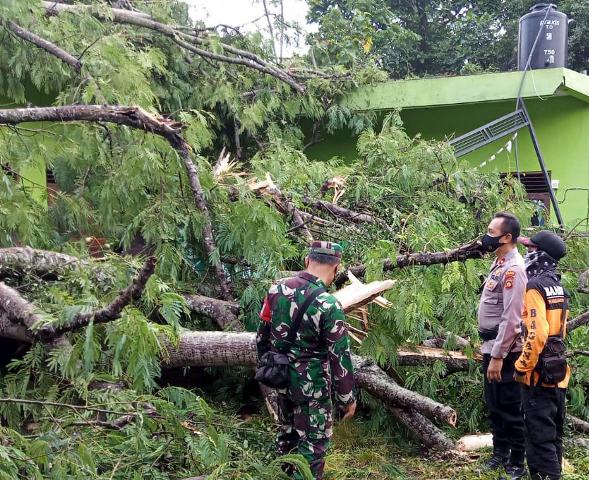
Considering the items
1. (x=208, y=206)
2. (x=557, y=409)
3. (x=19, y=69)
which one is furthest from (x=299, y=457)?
(x=19, y=69)

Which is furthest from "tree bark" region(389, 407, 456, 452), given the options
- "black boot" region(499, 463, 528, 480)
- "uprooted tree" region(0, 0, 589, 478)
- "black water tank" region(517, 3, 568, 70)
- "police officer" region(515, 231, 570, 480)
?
"black water tank" region(517, 3, 568, 70)

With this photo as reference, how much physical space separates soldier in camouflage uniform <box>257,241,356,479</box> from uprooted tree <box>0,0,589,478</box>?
0.93 feet

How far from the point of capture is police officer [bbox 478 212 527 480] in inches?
140

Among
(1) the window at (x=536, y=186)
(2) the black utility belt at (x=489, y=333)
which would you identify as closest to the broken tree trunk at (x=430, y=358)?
(2) the black utility belt at (x=489, y=333)

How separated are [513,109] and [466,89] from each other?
0.77m

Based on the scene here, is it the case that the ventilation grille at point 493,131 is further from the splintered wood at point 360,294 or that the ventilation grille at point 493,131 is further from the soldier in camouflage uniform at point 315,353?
the soldier in camouflage uniform at point 315,353

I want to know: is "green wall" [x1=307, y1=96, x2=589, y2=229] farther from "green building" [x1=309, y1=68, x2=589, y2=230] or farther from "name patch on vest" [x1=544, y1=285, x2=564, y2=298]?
"name patch on vest" [x1=544, y1=285, x2=564, y2=298]

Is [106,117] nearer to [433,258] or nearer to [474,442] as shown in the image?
[433,258]

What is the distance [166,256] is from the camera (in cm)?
436

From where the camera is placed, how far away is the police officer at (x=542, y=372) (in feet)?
10.9

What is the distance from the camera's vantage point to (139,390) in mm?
3064

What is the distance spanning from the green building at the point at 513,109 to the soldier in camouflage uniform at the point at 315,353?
5803 millimetres

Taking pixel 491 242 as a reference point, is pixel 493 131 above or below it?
above

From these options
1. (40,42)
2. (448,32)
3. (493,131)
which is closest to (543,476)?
(40,42)
